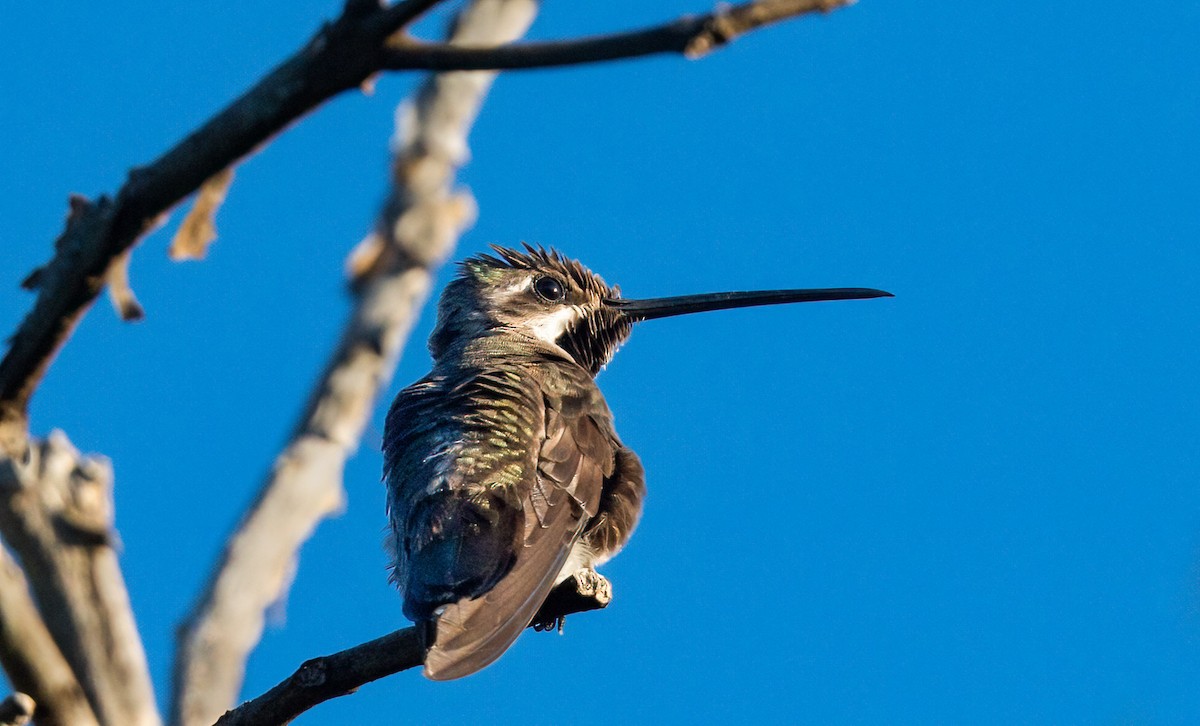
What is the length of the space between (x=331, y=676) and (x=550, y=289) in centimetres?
372

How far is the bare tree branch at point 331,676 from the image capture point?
432 centimetres

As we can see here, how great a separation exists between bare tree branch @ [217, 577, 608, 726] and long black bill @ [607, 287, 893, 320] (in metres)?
3.44

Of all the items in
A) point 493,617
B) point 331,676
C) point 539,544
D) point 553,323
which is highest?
point 553,323

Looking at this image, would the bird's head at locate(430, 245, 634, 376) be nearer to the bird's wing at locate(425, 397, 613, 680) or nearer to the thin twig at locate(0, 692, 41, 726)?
the bird's wing at locate(425, 397, 613, 680)

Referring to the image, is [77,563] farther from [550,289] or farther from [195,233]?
[550,289]

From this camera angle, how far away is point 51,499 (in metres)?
5.22

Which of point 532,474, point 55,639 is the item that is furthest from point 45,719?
point 532,474

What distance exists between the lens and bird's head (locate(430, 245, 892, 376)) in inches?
300

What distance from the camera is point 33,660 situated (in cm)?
465

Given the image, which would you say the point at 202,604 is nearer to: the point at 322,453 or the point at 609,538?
the point at 322,453

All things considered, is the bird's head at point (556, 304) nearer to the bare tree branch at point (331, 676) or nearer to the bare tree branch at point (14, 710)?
the bare tree branch at point (331, 676)

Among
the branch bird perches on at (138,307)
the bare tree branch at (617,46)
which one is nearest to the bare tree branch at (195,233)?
the branch bird perches on at (138,307)

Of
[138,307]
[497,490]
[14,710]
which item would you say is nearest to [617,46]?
[138,307]

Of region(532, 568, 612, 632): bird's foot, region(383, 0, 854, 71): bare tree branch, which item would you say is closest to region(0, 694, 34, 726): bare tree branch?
region(532, 568, 612, 632): bird's foot
